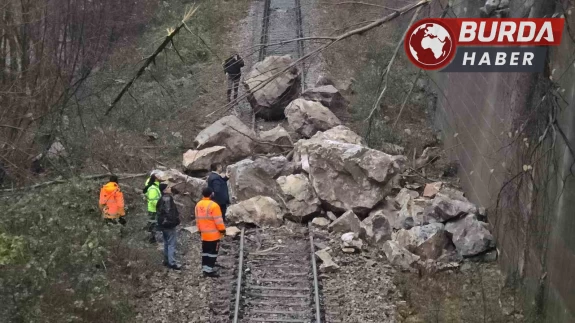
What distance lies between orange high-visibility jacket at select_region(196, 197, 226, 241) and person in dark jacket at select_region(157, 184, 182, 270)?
1.91 feet

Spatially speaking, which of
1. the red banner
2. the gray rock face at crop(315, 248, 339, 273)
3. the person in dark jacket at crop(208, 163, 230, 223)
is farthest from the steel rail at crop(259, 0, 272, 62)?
the red banner

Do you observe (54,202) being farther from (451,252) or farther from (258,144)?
(451,252)

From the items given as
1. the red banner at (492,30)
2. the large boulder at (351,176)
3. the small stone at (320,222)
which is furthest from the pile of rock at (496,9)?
the small stone at (320,222)

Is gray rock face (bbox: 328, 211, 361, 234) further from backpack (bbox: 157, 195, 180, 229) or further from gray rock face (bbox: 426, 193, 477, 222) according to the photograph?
backpack (bbox: 157, 195, 180, 229)

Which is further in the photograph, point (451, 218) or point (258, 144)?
point (258, 144)

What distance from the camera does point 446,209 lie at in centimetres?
1296

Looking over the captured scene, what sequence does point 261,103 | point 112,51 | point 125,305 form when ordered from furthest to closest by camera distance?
1. point 112,51
2. point 261,103
3. point 125,305

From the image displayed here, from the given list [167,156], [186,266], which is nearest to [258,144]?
[167,156]

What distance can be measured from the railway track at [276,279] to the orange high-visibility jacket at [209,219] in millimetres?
777

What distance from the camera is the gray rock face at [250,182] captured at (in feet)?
47.4

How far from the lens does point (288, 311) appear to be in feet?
35.1

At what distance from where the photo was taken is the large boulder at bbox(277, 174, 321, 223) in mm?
13883

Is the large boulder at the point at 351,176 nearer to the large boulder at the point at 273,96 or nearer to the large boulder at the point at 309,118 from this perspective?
the large boulder at the point at 309,118

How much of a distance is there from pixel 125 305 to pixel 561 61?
21.9ft
